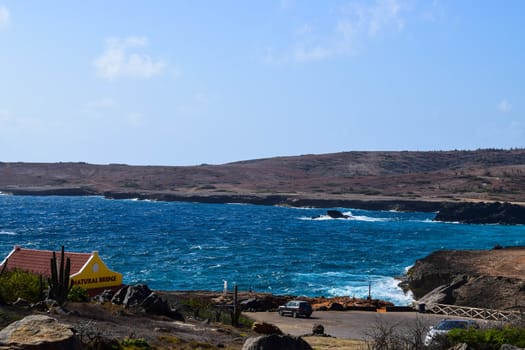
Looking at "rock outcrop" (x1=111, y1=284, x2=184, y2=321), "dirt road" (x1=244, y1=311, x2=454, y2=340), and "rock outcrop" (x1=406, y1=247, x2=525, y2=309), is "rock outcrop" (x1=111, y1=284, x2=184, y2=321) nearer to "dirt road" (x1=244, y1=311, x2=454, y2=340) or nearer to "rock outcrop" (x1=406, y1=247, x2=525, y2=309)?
"dirt road" (x1=244, y1=311, x2=454, y2=340)

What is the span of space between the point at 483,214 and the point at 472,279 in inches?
4129

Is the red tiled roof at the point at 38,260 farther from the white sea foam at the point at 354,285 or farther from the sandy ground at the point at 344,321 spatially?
the white sea foam at the point at 354,285

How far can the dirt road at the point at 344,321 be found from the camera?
111 ft

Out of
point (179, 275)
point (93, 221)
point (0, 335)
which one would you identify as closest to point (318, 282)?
point (179, 275)

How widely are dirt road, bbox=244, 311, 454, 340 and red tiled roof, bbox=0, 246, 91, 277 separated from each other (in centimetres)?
1002

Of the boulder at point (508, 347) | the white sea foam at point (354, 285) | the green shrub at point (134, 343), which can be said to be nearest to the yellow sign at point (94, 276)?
the green shrub at point (134, 343)

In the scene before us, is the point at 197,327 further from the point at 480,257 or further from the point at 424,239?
the point at 424,239

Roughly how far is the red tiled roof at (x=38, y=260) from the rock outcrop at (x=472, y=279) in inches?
988

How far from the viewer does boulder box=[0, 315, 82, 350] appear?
1471 centimetres

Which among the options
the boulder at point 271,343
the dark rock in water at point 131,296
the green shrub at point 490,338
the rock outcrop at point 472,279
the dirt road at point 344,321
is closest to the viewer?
the boulder at point 271,343

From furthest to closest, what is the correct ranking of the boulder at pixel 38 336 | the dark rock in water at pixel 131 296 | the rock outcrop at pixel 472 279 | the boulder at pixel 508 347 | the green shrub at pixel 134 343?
the rock outcrop at pixel 472 279
the dark rock in water at pixel 131 296
the green shrub at pixel 134 343
the boulder at pixel 508 347
the boulder at pixel 38 336

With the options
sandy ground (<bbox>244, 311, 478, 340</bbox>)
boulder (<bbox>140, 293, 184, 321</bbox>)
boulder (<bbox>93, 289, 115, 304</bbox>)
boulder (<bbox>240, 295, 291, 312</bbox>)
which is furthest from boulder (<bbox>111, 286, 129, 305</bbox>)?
boulder (<bbox>240, 295, 291, 312</bbox>)

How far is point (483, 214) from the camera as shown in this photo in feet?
492

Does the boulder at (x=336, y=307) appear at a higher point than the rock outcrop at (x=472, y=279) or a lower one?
lower
